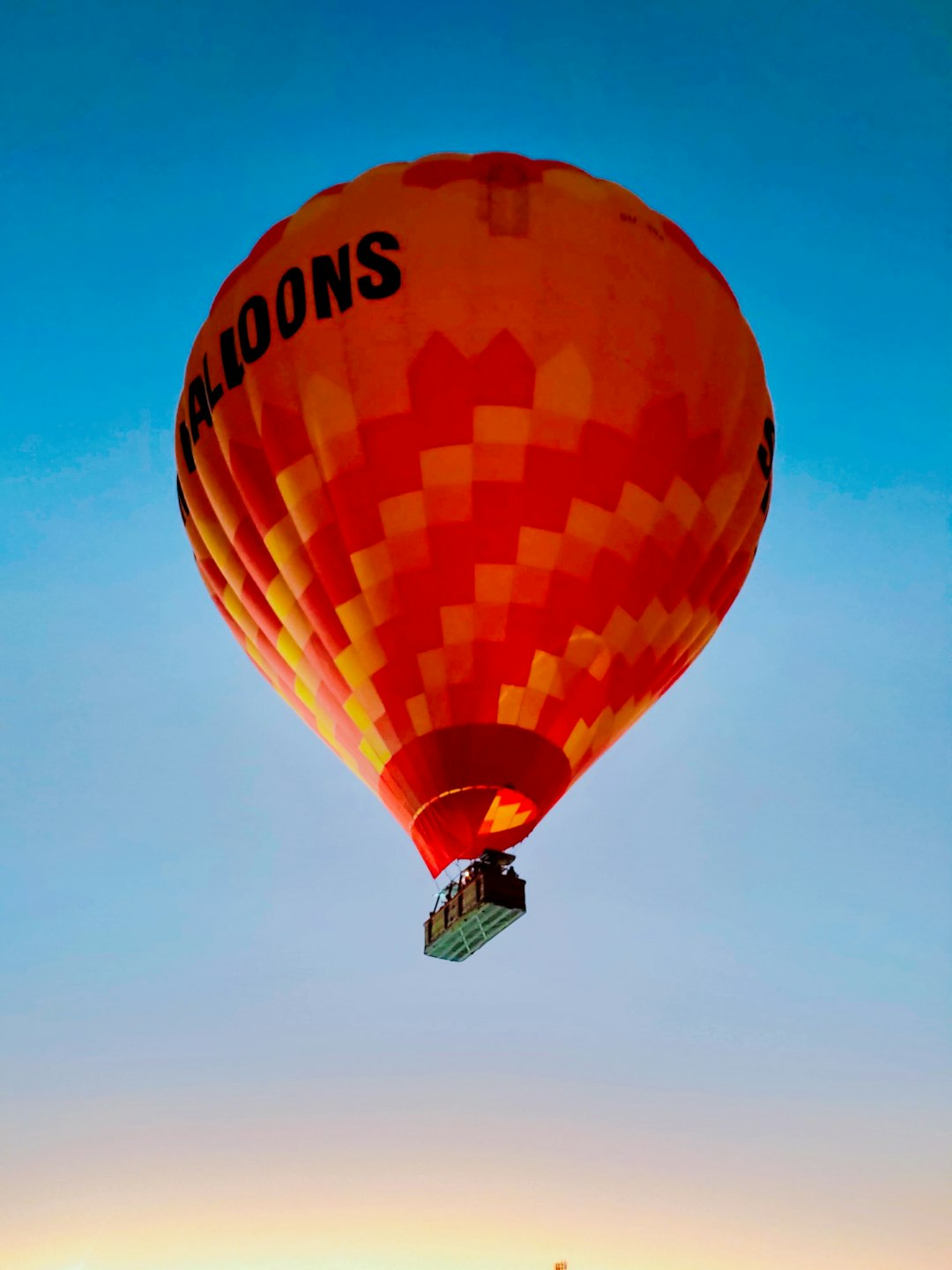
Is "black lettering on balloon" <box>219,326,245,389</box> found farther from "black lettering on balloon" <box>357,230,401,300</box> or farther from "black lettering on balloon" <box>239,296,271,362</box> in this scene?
"black lettering on balloon" <box>357,230,401,300</box>

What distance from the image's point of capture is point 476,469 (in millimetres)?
12156

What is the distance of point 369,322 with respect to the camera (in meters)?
12.3

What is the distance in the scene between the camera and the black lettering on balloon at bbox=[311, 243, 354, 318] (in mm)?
12445

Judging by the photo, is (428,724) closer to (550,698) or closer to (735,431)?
(550,698)

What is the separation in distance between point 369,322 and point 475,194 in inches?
61.1

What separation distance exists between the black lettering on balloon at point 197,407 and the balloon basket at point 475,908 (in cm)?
489

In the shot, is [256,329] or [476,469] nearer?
[476,469]

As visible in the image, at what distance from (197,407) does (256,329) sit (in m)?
1.13

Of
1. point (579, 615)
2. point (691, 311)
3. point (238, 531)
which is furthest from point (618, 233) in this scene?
point (238, 531)

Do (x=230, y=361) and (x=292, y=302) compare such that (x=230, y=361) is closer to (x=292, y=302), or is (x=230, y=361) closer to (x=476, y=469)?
(x=292, y=302)

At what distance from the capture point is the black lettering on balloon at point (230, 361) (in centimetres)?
1299

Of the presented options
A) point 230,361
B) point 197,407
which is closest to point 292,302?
point 230,361

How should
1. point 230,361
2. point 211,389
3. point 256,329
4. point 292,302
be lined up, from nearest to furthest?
point 292,302 < point 256,329 < point 230,361 < point 211,389

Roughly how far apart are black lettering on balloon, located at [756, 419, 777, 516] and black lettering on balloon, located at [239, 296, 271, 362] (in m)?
4.72
